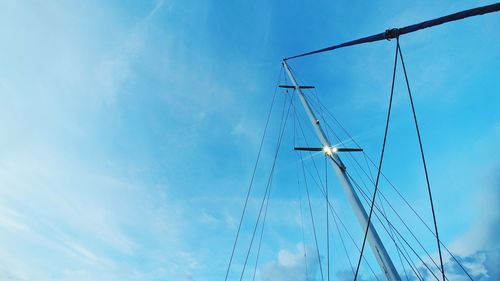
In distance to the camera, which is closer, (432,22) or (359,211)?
(432,22)

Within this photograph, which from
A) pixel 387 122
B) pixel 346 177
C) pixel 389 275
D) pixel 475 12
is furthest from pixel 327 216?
pixel 475 12

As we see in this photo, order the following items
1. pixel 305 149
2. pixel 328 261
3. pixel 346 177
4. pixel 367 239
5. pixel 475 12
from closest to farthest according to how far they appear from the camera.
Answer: pixel 475 12
pixel 367 239
pixel 346 177
pixel 328 261
pixel 305 149

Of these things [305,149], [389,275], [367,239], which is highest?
[305,149]

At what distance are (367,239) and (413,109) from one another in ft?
16.6

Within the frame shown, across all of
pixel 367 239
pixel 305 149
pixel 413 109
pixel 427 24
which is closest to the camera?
pixel 427 24

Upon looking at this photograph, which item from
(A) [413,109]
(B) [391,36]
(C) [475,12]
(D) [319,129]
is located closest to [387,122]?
(A) [413,109]

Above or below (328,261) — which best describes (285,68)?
above

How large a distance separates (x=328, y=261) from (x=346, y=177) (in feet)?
15.8

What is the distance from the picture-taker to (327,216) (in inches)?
610

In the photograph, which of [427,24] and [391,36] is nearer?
[427,24]

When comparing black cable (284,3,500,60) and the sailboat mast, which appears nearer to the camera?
black cable (284,3,500,60)

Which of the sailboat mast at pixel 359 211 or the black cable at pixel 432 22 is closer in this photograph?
the black cable at pixel 432 22

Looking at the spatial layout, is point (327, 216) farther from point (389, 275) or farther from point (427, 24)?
point (427, 24)

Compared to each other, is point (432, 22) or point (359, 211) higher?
point (432, 22)
